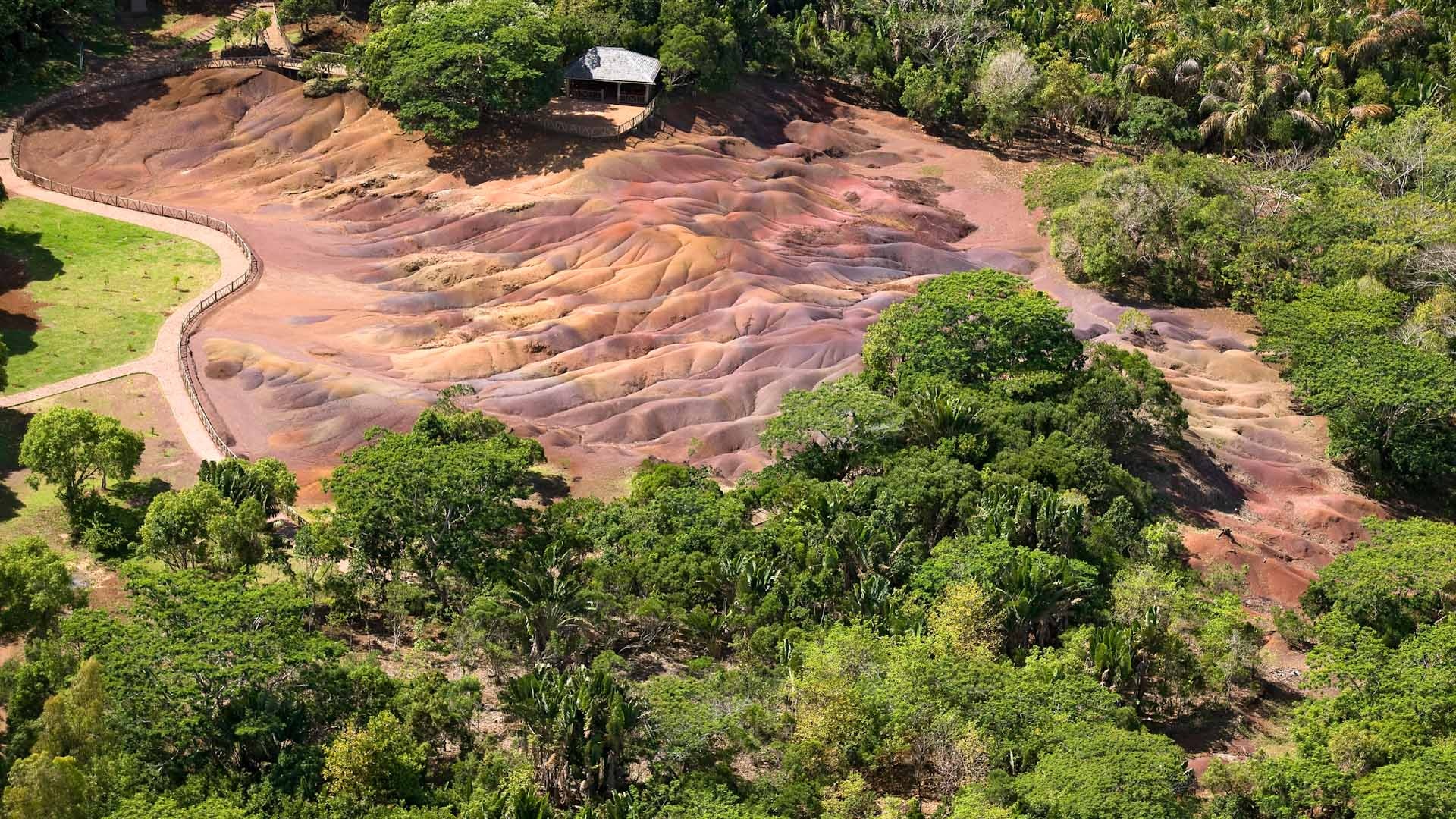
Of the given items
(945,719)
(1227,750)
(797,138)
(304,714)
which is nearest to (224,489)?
(304,714)

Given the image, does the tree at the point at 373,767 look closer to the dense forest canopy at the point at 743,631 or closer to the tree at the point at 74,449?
the dense forest canopy at the point at 743,631

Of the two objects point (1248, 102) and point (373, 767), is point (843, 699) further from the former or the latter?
point (1248, 102)

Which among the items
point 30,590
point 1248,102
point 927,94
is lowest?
point 30,590

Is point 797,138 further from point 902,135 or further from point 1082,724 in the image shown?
point 1082,724

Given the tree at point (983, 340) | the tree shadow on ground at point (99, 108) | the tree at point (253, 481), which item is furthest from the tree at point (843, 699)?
the tree shadow on ground at point (99, 108)

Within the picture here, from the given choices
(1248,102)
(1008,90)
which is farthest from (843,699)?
(1248,102)

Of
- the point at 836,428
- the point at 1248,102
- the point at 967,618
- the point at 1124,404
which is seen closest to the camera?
the point at 967,618
